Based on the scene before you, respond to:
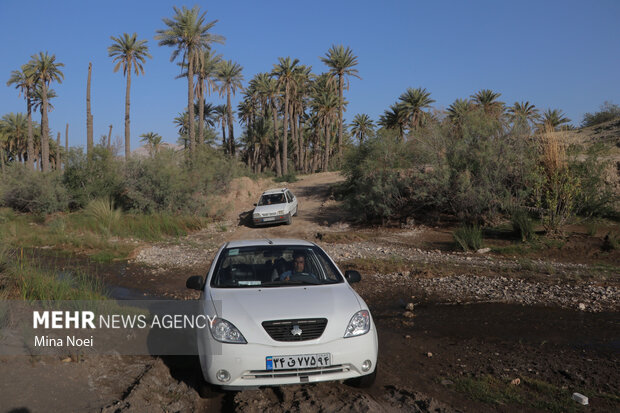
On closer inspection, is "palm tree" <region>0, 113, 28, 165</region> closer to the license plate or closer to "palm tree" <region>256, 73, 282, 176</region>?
"palm tree" <region>256, 73, 282, 176</region>

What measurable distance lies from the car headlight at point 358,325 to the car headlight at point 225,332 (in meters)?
1.01

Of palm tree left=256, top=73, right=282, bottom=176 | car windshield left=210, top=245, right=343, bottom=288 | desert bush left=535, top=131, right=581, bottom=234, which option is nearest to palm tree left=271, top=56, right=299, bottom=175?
palm tree left=256, top=73, right=282, bottom=176

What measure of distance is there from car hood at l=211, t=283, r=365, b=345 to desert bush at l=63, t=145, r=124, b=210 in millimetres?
26805

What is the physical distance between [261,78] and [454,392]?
169ft

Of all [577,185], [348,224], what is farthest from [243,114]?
[577,185]

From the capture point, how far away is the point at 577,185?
14.8 meters

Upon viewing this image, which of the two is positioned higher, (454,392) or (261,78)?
(261,78)

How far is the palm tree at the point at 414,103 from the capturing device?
47903mm

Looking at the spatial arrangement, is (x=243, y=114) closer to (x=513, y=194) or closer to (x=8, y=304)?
(x=513, y=194)

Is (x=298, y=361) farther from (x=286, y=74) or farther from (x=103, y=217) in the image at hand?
(x=286, y=74)

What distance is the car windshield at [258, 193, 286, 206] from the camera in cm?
2334

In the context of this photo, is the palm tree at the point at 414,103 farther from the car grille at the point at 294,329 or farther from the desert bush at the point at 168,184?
the car grille at the point at 294,329

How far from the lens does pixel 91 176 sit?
30719 mm

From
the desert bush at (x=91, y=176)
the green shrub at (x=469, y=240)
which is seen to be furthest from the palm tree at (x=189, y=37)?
the green shrub at (x=469, y=240)
